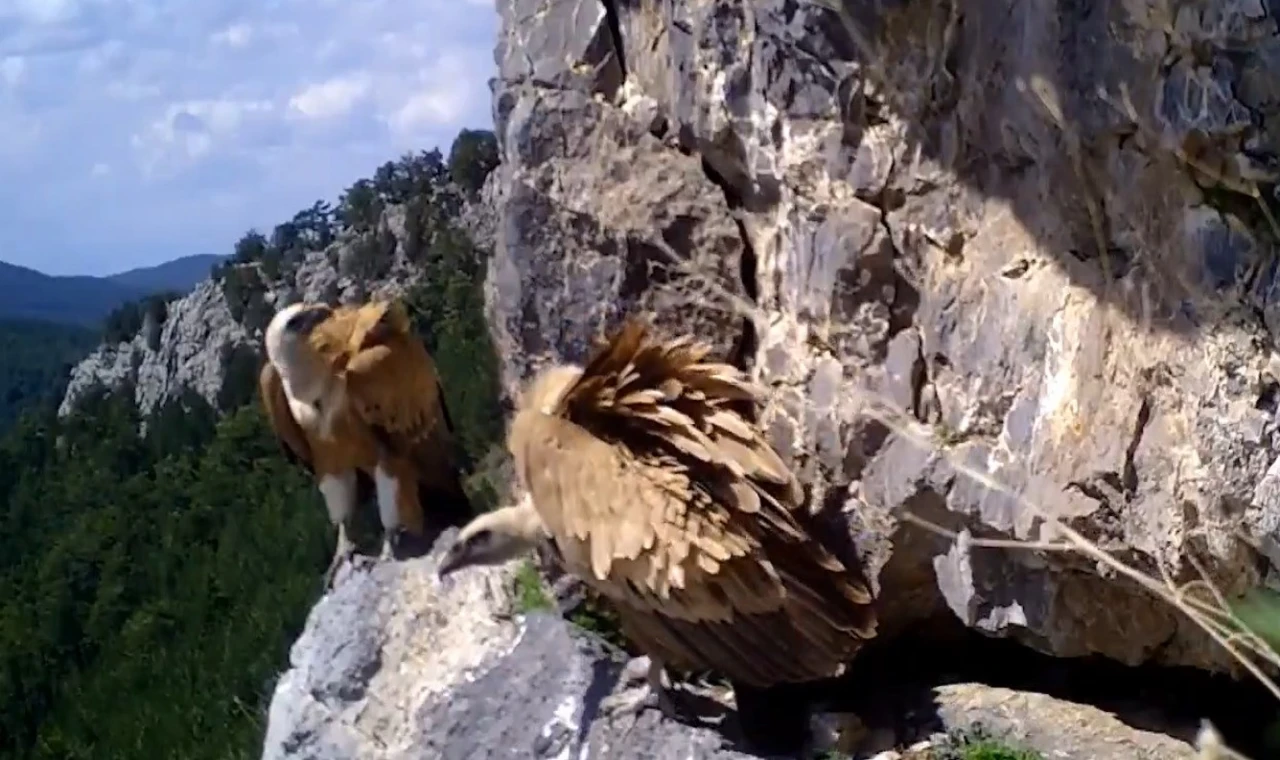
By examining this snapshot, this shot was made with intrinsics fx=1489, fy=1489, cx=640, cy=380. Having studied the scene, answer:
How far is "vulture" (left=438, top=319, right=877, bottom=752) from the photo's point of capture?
3574 mm

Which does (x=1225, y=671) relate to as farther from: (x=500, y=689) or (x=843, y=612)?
(x=500, y=689)

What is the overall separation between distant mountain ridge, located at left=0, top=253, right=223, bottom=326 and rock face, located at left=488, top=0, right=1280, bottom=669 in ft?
226

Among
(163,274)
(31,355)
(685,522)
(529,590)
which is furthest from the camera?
(163,274)

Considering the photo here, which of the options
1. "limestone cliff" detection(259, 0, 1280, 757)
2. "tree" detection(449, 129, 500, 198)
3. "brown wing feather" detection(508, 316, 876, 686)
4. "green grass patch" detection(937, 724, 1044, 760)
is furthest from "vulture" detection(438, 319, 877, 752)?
"tree" detection(449, 129, 500, 198)

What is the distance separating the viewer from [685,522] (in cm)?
357

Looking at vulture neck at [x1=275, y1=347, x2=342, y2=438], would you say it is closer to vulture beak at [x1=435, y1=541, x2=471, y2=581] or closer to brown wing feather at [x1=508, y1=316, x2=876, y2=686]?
vulture beak at [x1=435, y1=541, x2=471, y2=581]

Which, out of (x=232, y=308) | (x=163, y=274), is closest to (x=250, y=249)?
(x=232, y=308)

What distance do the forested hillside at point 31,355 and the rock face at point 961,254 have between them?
39.3 meters

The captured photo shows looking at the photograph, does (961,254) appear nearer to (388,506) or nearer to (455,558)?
(455,558)

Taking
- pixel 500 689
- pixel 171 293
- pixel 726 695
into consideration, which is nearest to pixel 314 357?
pixel 500 689

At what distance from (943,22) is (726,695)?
1.93 metres

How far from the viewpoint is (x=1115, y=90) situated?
310 centimetres

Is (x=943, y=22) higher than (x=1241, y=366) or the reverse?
higher

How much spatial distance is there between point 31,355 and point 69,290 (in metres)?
38.8
